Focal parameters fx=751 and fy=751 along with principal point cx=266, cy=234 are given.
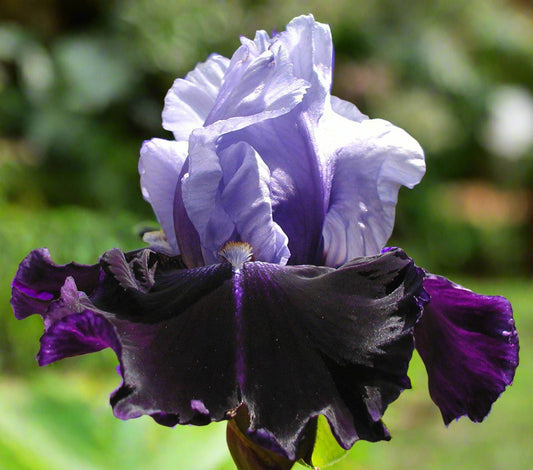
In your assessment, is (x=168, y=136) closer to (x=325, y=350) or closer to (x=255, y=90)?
(x=255, y=90)

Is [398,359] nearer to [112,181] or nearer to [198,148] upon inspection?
[198,148]

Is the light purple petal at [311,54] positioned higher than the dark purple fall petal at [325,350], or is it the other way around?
the light purple petal at [311,54]

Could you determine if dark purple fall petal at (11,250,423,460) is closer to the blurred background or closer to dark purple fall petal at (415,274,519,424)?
Result: dark purple fall petal at (415,274,519,424)

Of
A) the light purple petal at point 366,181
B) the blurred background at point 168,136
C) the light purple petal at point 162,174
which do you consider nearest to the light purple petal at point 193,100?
the light purple petal at point 162,174

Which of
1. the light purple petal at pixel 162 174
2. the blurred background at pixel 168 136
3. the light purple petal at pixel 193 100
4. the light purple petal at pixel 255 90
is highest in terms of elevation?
the light purple petal at pixel 255 90

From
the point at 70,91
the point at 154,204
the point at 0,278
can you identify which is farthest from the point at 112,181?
the point at 154,204

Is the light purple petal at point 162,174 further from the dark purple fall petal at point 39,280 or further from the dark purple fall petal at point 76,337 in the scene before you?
the dark purple fall petal at point 76,337

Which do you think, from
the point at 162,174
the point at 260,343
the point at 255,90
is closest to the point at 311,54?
the point at 255,90
